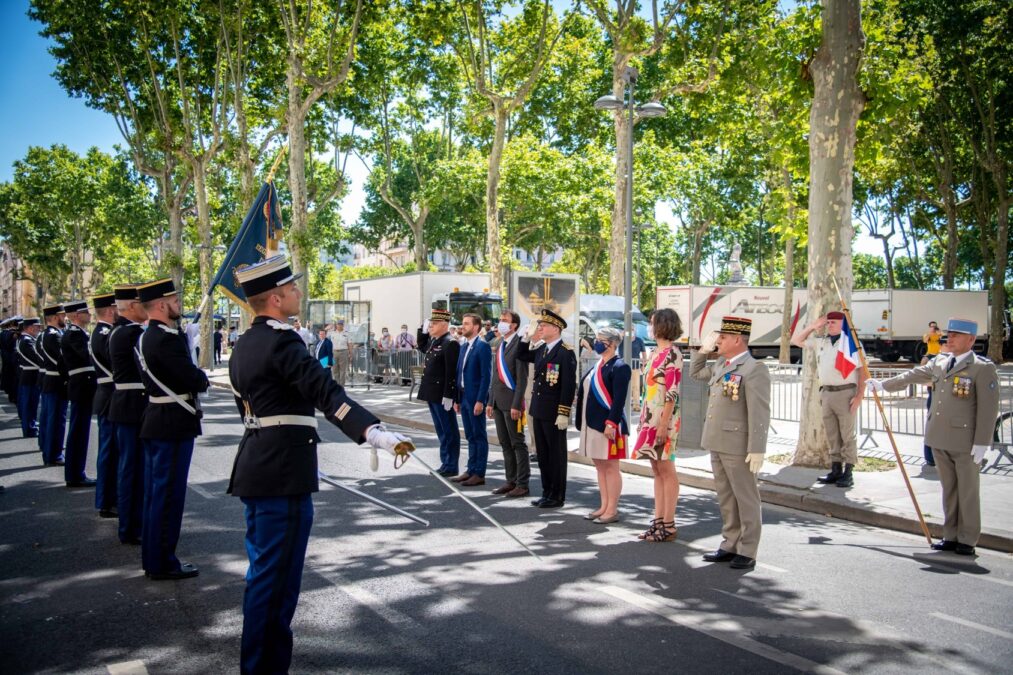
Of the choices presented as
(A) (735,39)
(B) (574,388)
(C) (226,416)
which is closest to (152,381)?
(B) (574,388)

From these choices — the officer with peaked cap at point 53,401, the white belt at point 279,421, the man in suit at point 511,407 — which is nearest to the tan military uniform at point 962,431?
the man in suit at point 511,407

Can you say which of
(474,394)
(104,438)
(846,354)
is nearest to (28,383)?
(104,438)

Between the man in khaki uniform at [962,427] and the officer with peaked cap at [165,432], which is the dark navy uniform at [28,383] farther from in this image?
the man in khaki uniform at [962,427]

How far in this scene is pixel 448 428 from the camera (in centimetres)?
1029

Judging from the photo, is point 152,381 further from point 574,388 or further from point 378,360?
point 378,360

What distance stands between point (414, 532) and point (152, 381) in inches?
101

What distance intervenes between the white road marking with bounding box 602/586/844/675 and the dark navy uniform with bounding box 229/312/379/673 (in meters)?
2.39

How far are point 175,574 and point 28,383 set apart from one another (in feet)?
32.7

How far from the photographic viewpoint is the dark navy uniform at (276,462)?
392 cm

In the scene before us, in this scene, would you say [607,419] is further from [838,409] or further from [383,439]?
[383,439]

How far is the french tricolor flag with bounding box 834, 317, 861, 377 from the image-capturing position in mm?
8766

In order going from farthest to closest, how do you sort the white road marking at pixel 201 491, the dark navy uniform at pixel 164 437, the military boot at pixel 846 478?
the military boot at pixel 846 478 < the white road marking at pixel 201 491 < the dark navy uniform at pixel 164 437

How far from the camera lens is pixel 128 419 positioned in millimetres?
6691

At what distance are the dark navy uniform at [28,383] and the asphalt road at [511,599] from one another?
609cm
